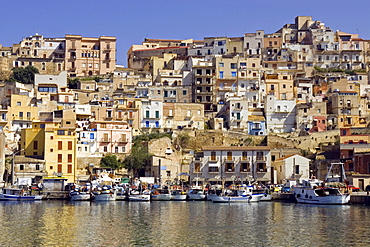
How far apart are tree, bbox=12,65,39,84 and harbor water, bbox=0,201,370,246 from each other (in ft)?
133

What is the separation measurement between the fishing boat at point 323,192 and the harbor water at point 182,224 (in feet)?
4.69

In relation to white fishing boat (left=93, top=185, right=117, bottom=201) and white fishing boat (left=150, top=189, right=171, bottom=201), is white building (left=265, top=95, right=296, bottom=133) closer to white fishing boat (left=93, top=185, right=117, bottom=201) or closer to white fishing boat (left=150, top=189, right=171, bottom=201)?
white fishing boat (left=150, top=189, right=171, bottom=201)

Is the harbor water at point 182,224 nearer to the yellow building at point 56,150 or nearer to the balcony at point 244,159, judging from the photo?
the yellow building at point 56,150

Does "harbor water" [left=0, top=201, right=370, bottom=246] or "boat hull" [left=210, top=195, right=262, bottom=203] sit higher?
"boat hull" [left=210, top=195, right=262, bottom=203]

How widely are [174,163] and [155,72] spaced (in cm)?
2984

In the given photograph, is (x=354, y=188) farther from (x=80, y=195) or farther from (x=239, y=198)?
(x=80, y=195)

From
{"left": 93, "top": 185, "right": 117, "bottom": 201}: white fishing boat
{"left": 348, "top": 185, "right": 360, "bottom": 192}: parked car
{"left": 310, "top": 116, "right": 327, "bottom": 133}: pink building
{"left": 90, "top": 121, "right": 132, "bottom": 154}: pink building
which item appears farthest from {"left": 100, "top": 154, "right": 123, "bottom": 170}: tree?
{"left": 310, "top": 116, "right": 327, "bottom": 133}: pink building

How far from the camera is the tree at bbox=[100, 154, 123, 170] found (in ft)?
231

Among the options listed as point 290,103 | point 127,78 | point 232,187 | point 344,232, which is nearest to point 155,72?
point 127,78

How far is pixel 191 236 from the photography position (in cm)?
3841

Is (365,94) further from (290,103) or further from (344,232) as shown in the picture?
(344,232)

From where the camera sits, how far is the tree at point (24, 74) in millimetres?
96625

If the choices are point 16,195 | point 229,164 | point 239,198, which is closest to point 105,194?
point 16,195

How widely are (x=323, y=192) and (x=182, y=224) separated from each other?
1982 cm
